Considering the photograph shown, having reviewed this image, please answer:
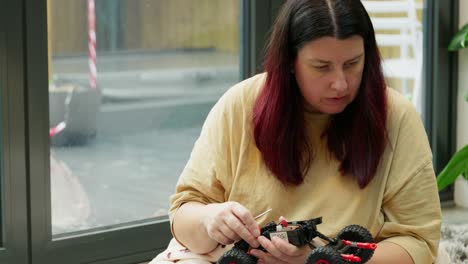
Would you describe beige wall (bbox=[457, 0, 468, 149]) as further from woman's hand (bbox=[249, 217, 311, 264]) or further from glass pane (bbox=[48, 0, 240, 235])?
woman's hand (bbox=[249, 217, 311, 264])

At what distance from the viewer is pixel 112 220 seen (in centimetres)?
272

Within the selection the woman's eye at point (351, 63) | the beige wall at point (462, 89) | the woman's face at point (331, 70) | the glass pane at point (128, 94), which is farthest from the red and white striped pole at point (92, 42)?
A: the beige wall at point (462, 89)

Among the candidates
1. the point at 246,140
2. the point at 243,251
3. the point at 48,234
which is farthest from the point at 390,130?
the point at 48,234

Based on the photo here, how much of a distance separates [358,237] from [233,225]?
23 cm


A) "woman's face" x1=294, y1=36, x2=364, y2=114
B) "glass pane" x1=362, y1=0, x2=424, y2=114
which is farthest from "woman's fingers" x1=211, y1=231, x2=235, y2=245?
"glass pane" x1=362, y1=0, x2=424, y2=114

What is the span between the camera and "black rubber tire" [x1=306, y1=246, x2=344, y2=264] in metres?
1.34

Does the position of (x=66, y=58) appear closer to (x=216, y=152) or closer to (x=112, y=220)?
(x=112, y=220)

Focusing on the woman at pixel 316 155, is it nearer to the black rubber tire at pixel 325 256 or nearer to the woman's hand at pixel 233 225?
the woman's hand at pixel 233 225

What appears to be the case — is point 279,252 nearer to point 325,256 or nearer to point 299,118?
point 325,256

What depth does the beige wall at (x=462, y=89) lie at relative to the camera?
3447 mm

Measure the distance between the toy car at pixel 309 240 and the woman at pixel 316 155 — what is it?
0.08 m

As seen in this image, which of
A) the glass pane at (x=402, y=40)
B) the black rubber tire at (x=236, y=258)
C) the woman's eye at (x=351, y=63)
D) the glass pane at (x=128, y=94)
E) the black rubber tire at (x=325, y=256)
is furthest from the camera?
the glass pane at (x=402, y=40)

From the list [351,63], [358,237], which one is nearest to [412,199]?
[358,237]

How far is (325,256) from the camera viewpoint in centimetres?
134
